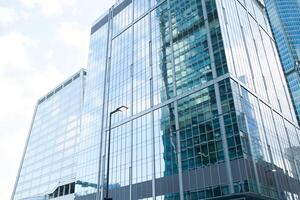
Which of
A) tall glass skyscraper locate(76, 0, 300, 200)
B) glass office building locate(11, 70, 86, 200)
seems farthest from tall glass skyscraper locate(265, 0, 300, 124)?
glass office building locate(11, 70, 86, 200)

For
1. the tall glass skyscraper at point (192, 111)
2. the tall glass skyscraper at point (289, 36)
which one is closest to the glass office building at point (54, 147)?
the tall glass skyscraper at point (192, 111)

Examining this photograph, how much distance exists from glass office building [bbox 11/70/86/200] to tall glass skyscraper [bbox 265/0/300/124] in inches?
4116

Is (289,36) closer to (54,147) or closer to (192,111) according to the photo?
(54,147)

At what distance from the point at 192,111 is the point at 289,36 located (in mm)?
137803

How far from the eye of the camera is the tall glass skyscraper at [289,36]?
15238cm

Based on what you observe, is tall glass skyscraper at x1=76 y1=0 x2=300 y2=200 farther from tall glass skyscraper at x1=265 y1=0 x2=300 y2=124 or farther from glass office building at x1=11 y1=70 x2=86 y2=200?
tall glass skyscraper at x1=265 y1=0 x2=300 y2=124

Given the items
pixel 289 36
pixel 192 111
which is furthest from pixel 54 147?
pixel 289 36

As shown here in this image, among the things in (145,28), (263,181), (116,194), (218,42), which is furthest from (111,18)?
(263,181)

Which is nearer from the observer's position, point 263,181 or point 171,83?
point 263,181

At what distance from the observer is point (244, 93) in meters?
49.2

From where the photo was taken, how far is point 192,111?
50000 mm

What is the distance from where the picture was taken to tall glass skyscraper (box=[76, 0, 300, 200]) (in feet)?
144

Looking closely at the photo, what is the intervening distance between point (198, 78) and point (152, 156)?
1577cm

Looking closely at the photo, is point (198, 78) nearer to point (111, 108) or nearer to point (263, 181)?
point (263, 181)
